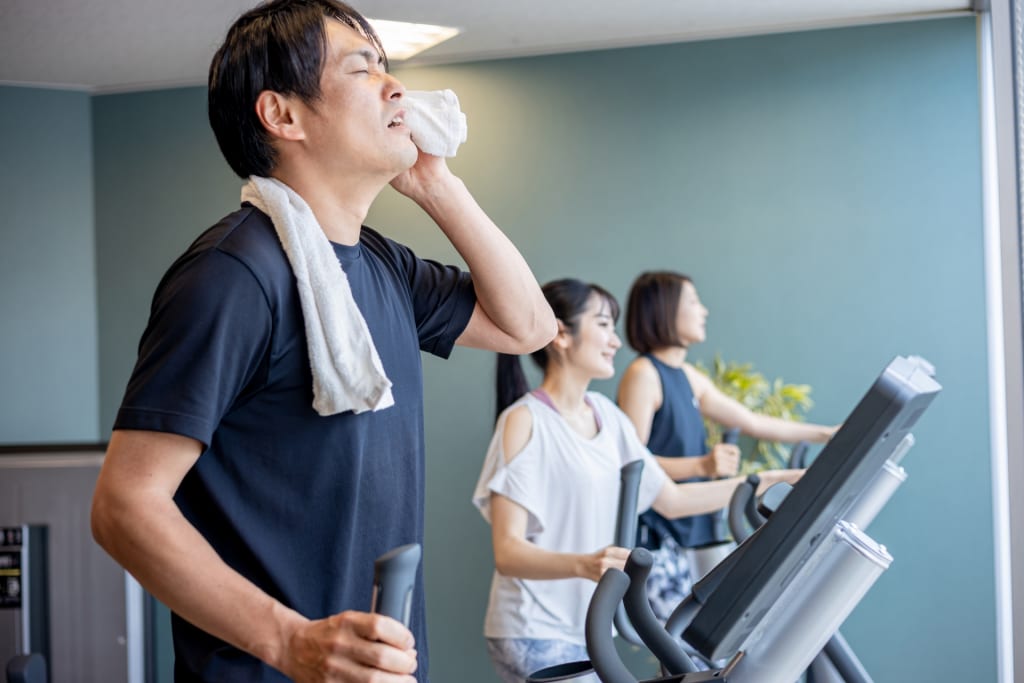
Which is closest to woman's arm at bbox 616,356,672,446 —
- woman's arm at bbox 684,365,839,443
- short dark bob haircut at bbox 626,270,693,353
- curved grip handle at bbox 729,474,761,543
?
short dark bob haircut at bbox 626,270,693,353

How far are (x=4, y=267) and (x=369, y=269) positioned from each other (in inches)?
135

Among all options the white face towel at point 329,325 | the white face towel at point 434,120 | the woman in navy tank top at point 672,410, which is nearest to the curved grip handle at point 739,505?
the woman in navy tank top at point 672,410

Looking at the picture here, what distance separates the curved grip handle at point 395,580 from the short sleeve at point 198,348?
0.89ft

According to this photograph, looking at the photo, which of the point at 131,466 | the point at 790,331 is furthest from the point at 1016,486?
the point at 790,331

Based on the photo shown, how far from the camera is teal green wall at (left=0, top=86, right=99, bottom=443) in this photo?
431cm

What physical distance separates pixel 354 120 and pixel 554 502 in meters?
1.42

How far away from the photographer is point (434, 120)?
1.43m

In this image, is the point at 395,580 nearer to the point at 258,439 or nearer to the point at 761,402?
the point at 258,439

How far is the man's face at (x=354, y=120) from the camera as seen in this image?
1334 mm

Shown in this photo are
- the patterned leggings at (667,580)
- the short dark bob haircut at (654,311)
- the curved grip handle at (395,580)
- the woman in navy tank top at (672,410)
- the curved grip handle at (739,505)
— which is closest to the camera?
the curved grip handle at (395,580)

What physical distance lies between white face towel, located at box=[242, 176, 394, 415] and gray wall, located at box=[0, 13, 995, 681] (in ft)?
9.84

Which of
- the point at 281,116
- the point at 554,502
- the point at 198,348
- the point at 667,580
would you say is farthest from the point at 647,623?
the point at 667,580

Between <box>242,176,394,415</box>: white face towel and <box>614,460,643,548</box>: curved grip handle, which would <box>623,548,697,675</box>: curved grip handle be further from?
<box>614,460,643,548</box>: curved grip handle

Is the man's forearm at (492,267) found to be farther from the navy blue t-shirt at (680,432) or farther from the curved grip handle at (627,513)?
the navy blue t-shirt at (680,432)
